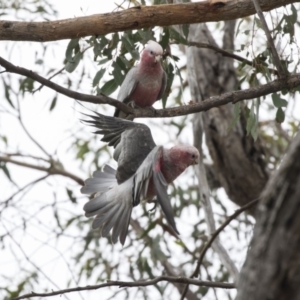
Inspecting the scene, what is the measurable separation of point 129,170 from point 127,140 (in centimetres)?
11

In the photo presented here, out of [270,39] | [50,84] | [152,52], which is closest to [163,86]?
[152,52]

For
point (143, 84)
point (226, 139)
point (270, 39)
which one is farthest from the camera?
point (226, 139)

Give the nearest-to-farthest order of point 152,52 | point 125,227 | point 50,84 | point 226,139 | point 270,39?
point 50,84, point 270,39, point 125,227, point 152,52, point 226,139

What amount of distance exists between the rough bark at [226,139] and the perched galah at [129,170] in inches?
62.5

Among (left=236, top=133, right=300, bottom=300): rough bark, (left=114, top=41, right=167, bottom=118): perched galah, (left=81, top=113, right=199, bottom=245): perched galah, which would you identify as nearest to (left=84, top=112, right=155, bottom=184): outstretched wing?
(left=81, top=113, right=199, bottom=245): perched galah

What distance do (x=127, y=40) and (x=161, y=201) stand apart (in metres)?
0.86

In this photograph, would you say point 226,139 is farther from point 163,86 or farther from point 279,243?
point 279,243

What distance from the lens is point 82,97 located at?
243cm

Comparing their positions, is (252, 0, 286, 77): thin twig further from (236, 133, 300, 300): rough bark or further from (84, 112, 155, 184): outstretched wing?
(236, 133, 300, 300): rough bark

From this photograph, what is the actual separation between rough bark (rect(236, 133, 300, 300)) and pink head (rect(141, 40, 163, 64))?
82.9 inches

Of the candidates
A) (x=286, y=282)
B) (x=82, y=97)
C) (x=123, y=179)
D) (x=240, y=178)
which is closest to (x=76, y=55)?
(x=123, y=179)

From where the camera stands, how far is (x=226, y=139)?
4.70 metres

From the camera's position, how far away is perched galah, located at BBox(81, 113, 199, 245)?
2.76 meters

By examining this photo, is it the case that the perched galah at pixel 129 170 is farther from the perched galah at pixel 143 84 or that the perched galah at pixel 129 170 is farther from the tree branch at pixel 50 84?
the perched galah at pixel 143 84
